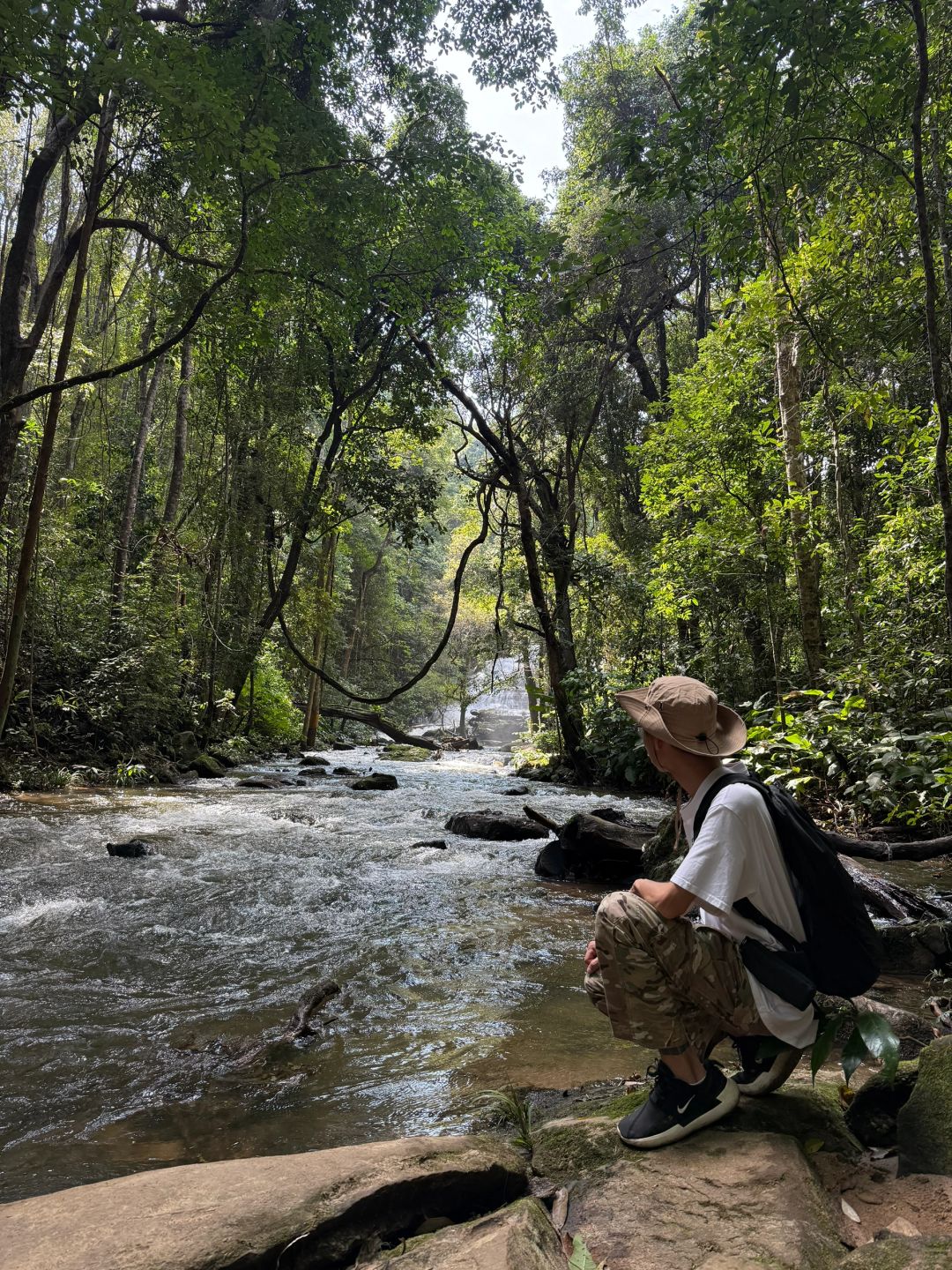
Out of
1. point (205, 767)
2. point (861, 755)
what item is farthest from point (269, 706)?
point (861, 755)

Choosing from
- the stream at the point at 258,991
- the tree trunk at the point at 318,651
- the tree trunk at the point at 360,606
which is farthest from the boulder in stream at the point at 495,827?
the tree trunk at the point at 360,606

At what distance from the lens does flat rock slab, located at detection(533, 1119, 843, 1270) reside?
5.51 feet

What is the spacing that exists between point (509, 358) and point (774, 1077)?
13.0m

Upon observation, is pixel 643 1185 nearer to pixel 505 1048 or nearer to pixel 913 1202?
pixel 913 1202

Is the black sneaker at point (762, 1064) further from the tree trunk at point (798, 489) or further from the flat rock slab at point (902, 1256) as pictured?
the tree trunk at point (798, 489)

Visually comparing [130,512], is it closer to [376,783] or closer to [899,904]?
[376,783]

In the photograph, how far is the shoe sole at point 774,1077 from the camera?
88.8 inches

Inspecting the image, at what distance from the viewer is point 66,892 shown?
591 cm

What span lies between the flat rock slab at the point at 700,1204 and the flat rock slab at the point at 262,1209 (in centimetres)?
26

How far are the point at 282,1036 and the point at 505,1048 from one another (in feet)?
3.60

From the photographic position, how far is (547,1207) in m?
2.04

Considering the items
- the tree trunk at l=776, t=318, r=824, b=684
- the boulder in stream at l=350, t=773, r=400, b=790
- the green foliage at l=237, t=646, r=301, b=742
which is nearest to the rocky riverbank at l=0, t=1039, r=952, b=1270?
the tree trunk at l=776, t=318, r=824, b=684

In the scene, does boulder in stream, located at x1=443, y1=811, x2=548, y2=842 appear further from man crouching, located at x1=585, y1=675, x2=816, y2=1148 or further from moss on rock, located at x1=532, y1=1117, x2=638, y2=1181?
man crouching, located at x1=585, y1=675, x2=816, y2=1148

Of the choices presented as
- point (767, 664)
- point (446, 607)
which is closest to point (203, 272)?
point (767, 664)
